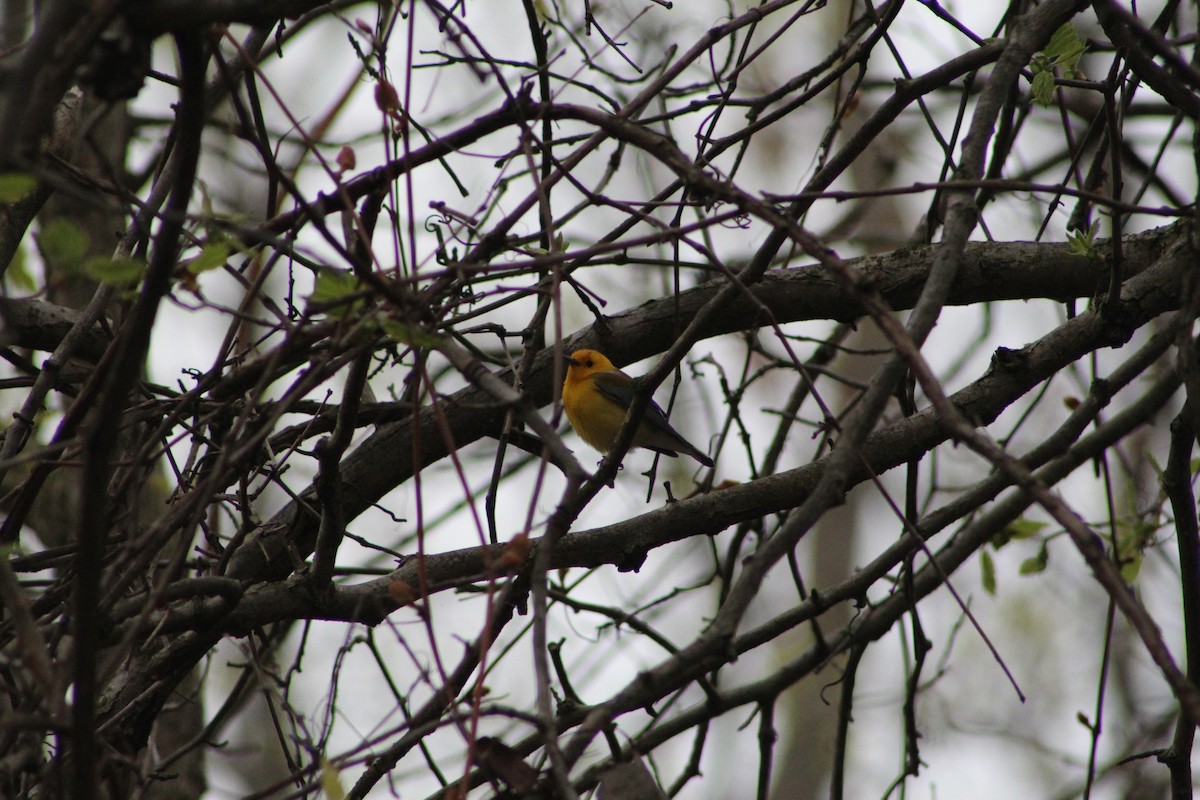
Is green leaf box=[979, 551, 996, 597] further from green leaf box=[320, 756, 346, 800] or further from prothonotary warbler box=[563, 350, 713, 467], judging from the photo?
Result: green leaf box=[320, 756, 346, 800]

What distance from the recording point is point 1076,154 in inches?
167

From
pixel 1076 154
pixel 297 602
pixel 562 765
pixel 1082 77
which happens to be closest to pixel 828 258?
pixel 562 765

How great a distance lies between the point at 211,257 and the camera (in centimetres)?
206

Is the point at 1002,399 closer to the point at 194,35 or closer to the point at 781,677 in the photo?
the point at 781,677

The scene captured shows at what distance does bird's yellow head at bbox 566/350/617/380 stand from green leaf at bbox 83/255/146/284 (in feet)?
13.4

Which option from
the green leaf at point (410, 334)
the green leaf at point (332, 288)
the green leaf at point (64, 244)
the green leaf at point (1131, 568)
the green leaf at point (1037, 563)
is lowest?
the green leaf at point (410, 334)

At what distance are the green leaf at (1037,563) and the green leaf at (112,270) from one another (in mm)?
3658

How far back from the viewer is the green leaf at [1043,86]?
3.44 m

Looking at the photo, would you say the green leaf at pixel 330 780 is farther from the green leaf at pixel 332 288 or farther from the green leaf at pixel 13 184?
the green leaf at pixel 13 184

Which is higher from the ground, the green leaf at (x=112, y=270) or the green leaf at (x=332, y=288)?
the green leaf at (x=332, y=288)

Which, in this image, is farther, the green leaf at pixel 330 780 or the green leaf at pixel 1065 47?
the green leaf at pixel 1065 47

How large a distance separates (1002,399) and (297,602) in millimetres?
2286

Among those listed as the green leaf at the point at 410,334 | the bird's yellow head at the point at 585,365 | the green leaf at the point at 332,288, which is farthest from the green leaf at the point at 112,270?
the bird's yellow head at the point at 585,365

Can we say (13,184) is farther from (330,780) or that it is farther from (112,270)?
(330,780)
